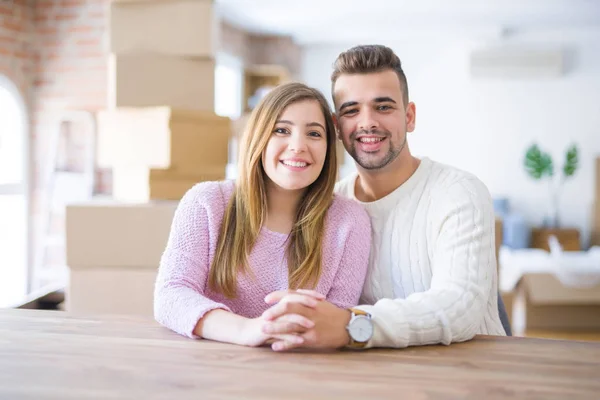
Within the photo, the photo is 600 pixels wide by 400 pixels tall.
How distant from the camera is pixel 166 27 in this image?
2.26 m

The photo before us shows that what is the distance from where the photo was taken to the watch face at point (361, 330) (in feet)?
3.66

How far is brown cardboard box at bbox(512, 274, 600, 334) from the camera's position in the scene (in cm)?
423

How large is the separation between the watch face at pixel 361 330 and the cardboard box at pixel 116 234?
3.82 feet

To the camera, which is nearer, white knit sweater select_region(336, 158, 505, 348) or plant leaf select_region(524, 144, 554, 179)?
white knit sweater select_region(336, 158, 505, 348)

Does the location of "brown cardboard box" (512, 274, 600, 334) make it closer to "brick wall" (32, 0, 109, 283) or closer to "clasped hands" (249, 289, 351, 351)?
"brick wall" (32, 0, 109, 283)

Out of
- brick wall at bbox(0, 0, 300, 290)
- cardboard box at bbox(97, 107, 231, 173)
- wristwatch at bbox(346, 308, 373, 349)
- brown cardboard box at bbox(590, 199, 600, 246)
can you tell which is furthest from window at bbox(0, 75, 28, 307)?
brown cardboard box at bbox(590, 199, 600, 246)

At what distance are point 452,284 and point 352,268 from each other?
26 centimetres

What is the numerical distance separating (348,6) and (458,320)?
171 inches

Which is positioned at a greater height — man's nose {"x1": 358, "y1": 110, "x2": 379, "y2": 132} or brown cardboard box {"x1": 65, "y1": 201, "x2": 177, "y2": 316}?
man's nose {"x1": 358, "y1": 110, "x2": 379, "y2": 132}

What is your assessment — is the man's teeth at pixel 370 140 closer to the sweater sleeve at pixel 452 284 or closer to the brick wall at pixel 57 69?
the sweater sleeve at pixel 452 284

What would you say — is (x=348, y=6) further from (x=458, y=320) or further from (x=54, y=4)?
(x=458, y=320)

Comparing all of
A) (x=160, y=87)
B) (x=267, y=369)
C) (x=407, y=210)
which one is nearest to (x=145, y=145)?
(x=160, y=87)

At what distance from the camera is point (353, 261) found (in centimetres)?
147

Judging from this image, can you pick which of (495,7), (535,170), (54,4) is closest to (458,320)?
(54,4)
